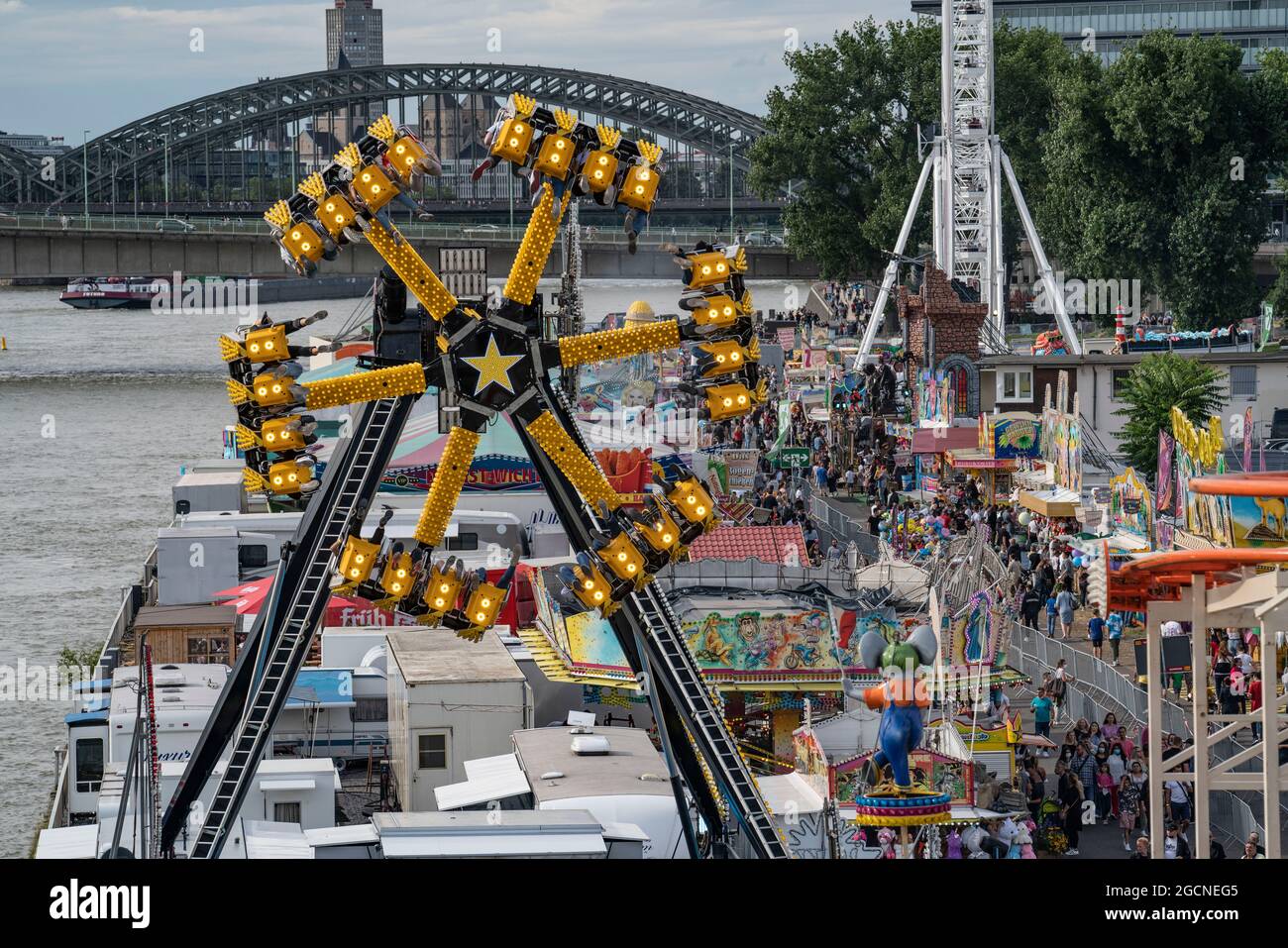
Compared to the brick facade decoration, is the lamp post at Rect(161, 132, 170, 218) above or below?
above

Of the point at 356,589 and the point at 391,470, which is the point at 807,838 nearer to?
the point at 356,589

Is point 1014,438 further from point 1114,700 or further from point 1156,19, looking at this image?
point 1156,19

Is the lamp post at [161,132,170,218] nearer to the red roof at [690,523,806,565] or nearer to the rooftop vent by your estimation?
the red roof at [690,523,806,565]

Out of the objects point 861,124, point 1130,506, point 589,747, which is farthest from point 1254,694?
point 861,124

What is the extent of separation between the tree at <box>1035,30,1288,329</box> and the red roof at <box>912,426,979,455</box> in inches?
1481

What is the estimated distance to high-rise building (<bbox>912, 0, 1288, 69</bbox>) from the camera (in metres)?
181

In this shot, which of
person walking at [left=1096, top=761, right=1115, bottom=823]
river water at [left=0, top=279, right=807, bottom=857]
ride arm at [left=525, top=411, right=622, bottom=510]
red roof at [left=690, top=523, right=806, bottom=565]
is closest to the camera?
ride arm at [left=525, top=411, right=622, bottom=510]

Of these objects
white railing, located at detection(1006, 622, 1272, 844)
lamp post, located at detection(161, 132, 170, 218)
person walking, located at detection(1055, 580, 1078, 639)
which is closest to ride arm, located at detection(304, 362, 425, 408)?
white railing, located at detection(1006, 622, 1272, 844)

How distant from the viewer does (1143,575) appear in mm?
15273

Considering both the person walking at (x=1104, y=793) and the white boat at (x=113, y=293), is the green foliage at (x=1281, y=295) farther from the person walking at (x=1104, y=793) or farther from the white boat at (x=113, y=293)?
the white boat at (x=113, y=293)

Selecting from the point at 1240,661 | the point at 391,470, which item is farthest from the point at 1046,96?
the point at 1240,661

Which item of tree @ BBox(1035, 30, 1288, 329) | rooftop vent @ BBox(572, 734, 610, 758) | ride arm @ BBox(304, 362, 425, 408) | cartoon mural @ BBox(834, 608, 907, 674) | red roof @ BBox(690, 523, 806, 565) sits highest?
tree @ BBox(1035, 30, 1288, 329)

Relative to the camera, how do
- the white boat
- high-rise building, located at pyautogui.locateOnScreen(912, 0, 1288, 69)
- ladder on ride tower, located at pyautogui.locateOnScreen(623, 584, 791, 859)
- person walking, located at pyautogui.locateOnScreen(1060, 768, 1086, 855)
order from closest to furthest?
ladder on ride tower, located at pyautogui.locateOnScreen(623, 584, 791, 859)
person walking, located at pyautogui.locateOnScreen(1060, 768, 1086, 855)
the white boat
high-rise building, located at pyautogui.locateOnScreen(912, 0, 1288, 69)

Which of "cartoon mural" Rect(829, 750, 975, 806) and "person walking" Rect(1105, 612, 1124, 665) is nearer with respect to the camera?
"cartoon mural" Rect(829, 750, 975, 806)
